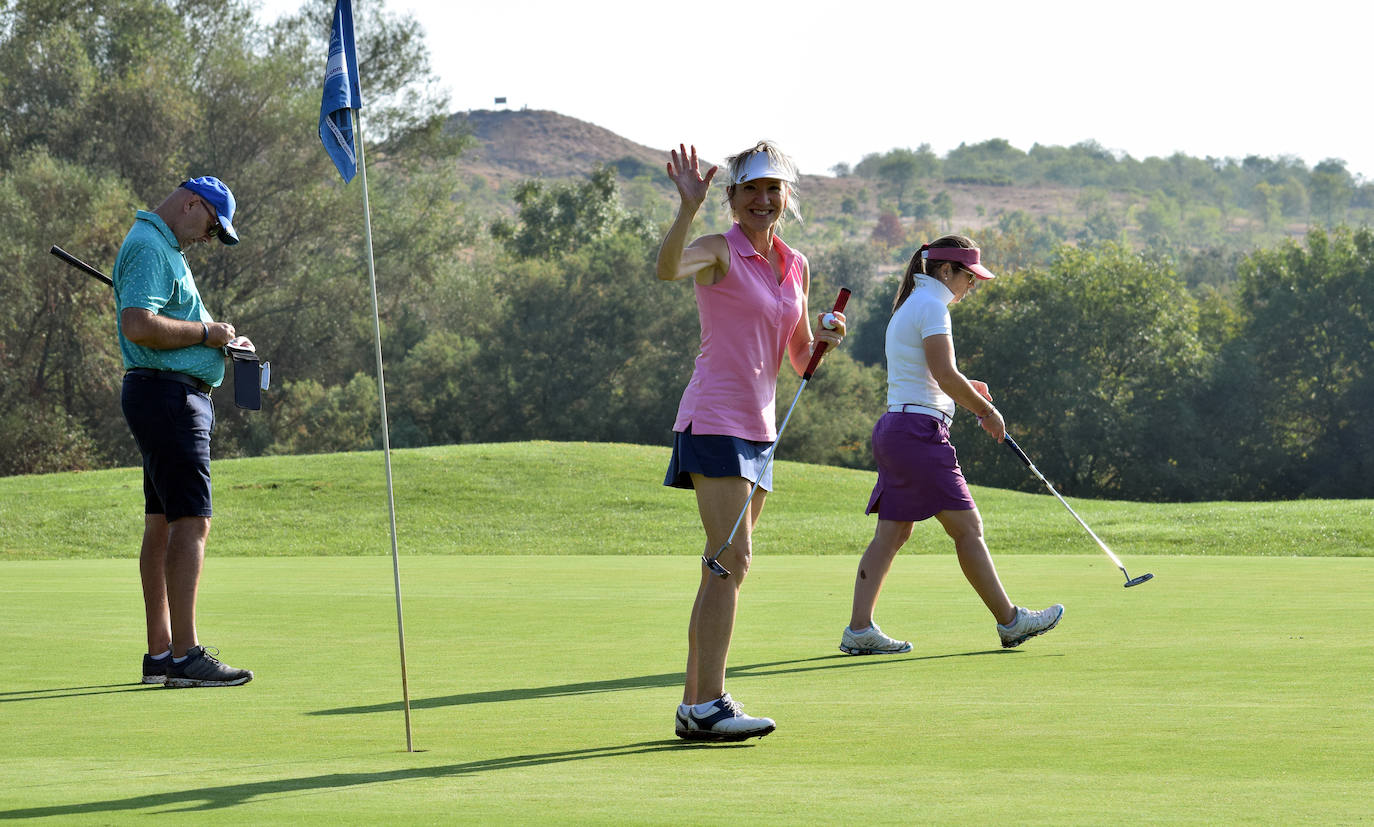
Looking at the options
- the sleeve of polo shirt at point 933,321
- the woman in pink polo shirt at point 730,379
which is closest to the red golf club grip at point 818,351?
the woman in pink polo shirt at point 730,379

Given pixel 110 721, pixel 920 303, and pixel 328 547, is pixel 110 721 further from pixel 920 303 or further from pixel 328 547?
pixel 328 547

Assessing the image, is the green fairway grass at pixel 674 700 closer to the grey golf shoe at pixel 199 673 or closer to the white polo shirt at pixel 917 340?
the grey golf shoe at pixel 199 673

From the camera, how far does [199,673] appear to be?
672 cm

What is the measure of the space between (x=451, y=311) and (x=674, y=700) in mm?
51128

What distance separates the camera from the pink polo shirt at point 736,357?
5371mm

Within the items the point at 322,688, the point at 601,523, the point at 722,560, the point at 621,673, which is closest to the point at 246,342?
the point at 322,688

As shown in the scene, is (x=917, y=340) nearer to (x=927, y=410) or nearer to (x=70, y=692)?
(x=927, y=410)

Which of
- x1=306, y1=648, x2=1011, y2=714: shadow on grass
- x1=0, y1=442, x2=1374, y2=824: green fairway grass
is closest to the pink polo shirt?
x1=0, y1=442, x2=1374, y2=824: green fairway grass

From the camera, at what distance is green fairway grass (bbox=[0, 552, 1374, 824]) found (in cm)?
403

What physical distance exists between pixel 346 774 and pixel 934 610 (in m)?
6.13

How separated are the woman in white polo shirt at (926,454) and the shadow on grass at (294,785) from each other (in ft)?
9.51

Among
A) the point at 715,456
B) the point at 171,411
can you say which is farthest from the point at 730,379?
the point at 171,411

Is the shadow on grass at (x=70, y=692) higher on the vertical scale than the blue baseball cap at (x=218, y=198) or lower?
lower

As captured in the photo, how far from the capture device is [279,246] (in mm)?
47781
